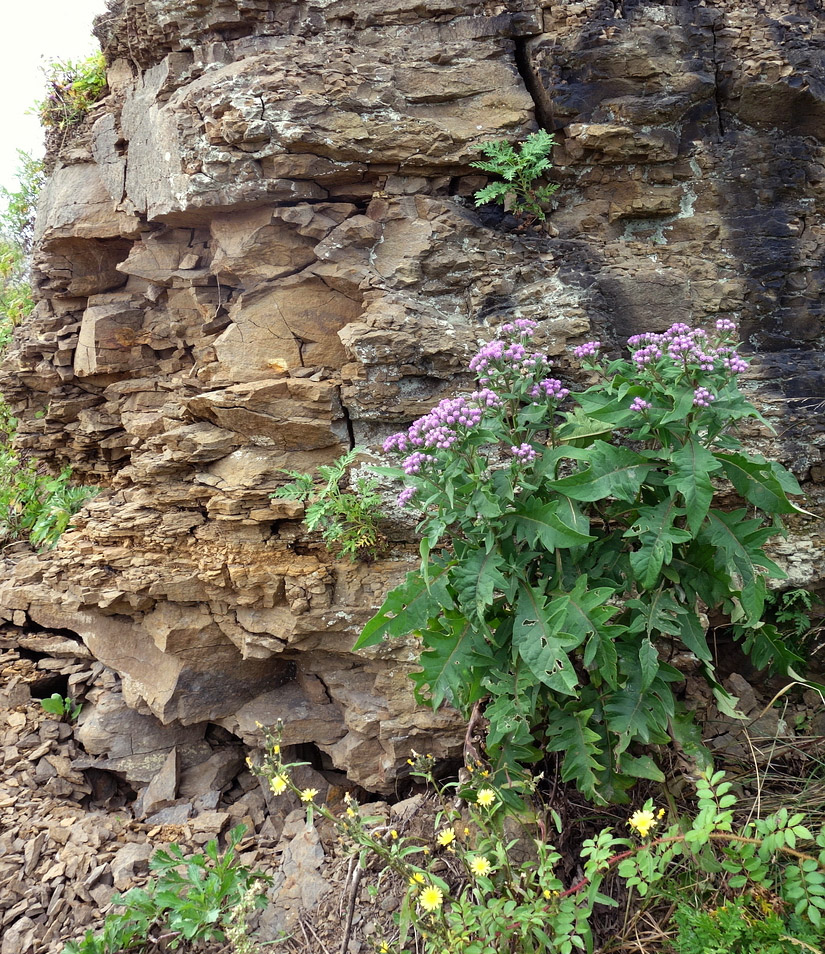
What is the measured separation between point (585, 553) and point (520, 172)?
2.53 meters

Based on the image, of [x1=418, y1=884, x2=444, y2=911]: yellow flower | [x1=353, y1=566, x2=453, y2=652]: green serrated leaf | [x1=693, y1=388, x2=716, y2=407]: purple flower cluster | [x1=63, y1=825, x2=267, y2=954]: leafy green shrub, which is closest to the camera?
[x1=418, y1=884, x2=444, y2=911]: yellow flower

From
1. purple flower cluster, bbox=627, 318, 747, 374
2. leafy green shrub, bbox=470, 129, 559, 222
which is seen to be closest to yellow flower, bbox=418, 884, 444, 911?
purple flower cluster, bbox=627, 318, 747, 374

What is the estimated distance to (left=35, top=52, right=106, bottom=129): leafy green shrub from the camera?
19.0 ft

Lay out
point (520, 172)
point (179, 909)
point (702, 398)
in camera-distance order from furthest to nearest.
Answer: point (520, 172) → point (179, 909) → point (702, 398)

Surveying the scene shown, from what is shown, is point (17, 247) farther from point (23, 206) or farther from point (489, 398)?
point (489, 398)

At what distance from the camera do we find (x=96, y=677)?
5562mm

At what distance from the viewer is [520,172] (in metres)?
4.28

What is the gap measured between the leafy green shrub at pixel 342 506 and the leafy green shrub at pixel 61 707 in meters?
2.68

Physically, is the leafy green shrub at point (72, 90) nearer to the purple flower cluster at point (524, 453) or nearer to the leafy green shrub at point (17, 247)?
the leafy green shrub at point (17, 247)

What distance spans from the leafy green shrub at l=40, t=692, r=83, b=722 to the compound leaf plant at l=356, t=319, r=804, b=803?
361 cm

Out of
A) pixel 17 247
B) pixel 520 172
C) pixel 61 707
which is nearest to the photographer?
pixel 520 172

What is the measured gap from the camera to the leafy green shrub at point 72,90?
5789 millimetres

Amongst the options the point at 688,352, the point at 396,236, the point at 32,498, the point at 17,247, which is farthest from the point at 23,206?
the point at 688,352

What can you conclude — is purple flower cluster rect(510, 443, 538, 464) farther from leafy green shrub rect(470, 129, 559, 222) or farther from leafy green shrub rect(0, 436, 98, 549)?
leafy green shrub rect(0, 436, 98, 549)
